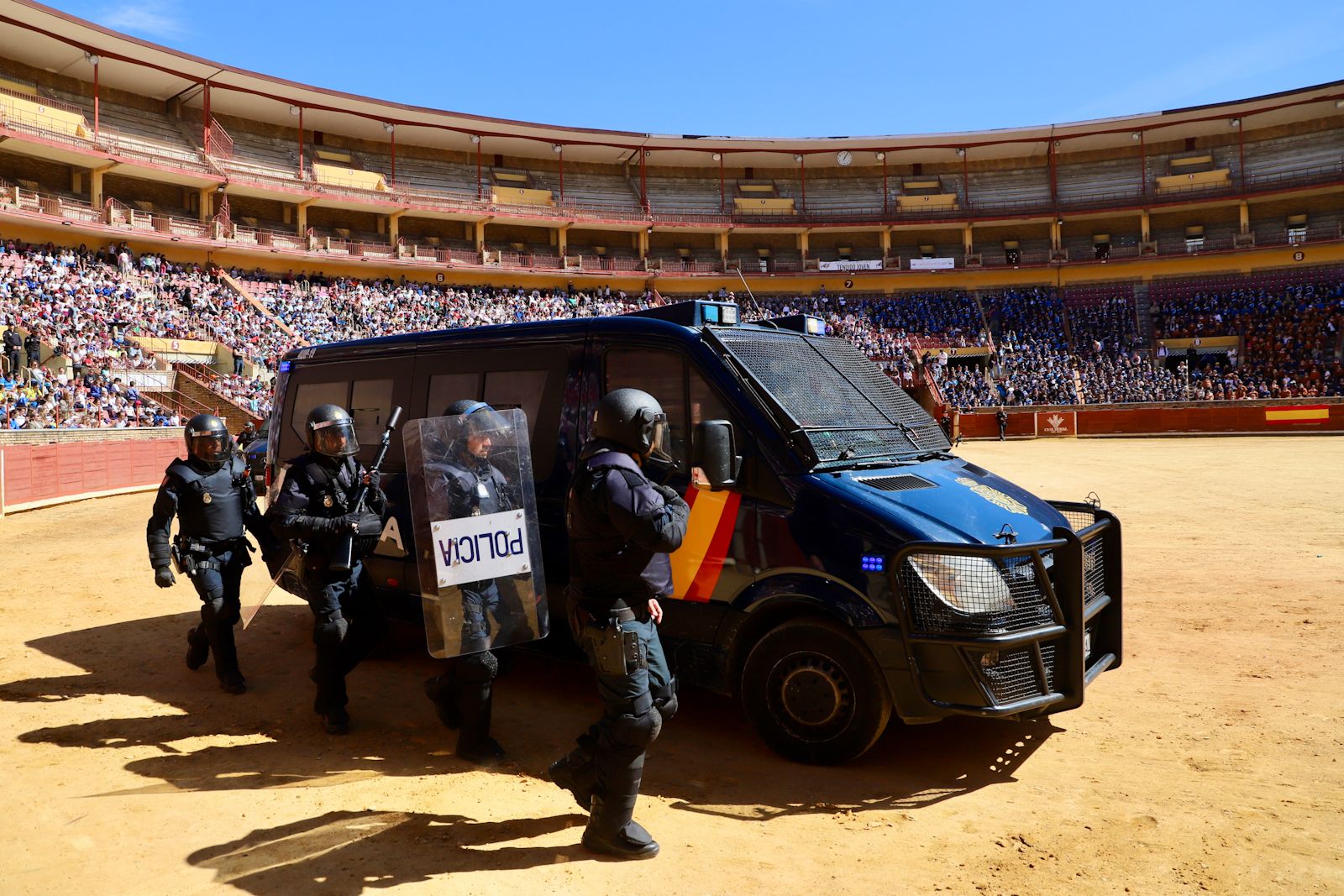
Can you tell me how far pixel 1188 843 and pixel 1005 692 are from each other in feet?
2.90

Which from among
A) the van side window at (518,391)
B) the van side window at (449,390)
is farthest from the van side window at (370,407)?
the van side window at (518,391)

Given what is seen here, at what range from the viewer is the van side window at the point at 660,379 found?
15.8ft

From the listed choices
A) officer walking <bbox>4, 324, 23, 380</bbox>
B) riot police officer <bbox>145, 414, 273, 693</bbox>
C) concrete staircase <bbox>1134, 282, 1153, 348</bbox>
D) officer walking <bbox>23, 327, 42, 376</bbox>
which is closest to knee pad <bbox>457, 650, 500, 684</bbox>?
riot police officer <bbox>145, 414, 273, 693</bbox>

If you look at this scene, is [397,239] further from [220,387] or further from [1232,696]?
[1232,696]

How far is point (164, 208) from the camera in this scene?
3731cm

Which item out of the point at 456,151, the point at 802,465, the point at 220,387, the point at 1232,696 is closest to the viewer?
the point at 802,465

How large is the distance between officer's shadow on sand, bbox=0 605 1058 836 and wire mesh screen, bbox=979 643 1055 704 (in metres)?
0.55

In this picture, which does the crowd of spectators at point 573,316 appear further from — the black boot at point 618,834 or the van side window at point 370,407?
the black boot at point 618,834

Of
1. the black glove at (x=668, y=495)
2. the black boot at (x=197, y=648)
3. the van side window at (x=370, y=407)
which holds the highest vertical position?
the van side window at (x=370, y=407)

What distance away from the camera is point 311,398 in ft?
23.1

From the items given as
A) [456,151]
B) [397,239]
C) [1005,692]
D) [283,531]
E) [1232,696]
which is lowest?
[1232,696]

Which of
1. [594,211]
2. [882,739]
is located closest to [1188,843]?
[882,739]

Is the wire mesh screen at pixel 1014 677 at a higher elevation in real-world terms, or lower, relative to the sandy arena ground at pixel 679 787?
higher

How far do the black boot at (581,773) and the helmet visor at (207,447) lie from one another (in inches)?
149
